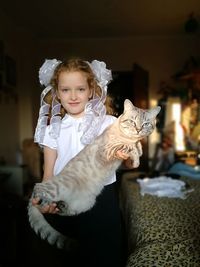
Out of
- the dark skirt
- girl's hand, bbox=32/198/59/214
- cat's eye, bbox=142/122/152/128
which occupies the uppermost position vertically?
cat's eye, bbox=142/122/152/128

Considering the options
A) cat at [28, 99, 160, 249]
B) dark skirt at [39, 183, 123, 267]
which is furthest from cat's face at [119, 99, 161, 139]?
dark skirt at [39, 183, 123, 267]

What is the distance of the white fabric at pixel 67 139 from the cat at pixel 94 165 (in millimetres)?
23

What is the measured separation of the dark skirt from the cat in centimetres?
3

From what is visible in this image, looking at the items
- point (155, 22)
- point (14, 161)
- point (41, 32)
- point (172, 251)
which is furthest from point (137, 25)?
point (172, 251)

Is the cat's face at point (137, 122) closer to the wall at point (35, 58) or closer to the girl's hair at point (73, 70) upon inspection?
the girl's hair at point (73, 70)

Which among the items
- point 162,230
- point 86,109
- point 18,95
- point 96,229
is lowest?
point 162,230

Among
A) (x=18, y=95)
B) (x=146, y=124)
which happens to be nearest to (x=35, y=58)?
(x=146, y=124)

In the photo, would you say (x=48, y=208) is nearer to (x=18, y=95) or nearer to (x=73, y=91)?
(x=73, y=91)

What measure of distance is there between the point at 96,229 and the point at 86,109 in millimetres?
252

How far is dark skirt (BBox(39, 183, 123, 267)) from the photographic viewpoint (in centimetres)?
71

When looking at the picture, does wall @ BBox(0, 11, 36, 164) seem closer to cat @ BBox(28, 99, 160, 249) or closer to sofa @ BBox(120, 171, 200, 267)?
sofa @ BBox(120, 171, 200, 267)

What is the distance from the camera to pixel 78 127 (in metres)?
0.69

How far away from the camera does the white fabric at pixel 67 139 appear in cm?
→ 70

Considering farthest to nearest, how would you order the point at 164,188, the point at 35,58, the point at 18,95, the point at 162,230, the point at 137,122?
1. the point at 18,95
2. the point at 164,188
3. the point at 35,58
4. the point at 162,230
5. the point at 137,122
